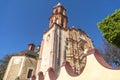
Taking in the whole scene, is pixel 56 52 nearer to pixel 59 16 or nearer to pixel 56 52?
pixel 56 52

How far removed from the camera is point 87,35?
39.9 m

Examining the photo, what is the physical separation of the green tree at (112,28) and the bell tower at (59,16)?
84.1 ft

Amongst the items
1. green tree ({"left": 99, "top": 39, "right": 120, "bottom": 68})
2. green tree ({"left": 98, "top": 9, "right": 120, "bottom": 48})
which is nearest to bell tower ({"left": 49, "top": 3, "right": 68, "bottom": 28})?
green tree ({"left": 99, "top": 39, "right": 120, "bottom": 68})

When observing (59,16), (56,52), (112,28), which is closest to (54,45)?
(56,52)

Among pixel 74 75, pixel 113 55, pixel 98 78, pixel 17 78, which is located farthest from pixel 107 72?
A: pixel 17 78

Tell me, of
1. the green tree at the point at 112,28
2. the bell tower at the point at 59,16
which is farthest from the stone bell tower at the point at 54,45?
the green tree at the point at 112,28

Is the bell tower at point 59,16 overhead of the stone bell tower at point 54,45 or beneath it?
overhead

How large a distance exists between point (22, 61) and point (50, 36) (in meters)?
6.86

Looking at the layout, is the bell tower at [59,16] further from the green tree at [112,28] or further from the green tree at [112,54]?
the green tree at [112,28]

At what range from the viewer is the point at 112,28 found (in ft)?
35.6

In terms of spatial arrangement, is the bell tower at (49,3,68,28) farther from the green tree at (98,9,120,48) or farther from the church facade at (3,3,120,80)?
the green tree at (98,9,120,48)

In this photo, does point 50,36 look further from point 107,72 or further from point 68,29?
point 107,72

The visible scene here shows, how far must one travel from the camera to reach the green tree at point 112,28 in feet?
34.9

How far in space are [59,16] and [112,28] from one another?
27967mm
